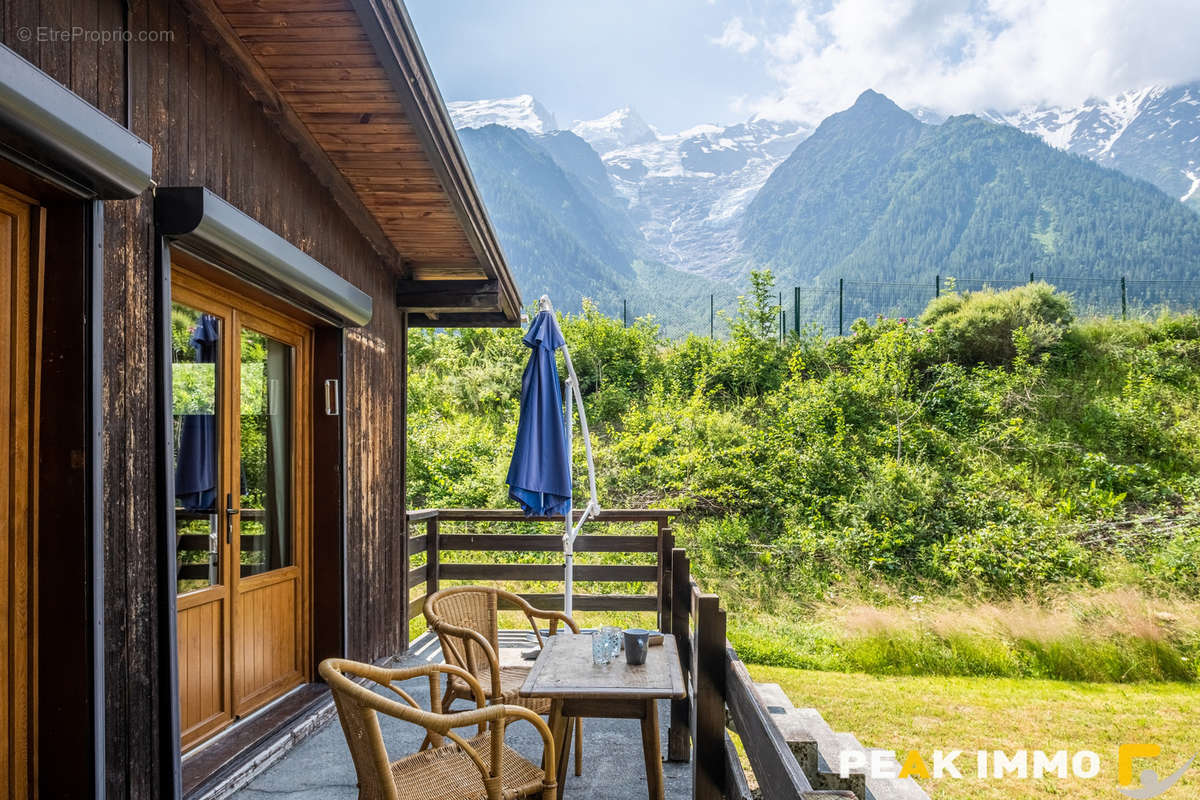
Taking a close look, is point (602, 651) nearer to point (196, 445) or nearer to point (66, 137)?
point (196, 445)

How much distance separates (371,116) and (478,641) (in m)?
2.41

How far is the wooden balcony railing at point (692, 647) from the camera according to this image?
75.6 inches

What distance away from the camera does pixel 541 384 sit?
17.5 ft

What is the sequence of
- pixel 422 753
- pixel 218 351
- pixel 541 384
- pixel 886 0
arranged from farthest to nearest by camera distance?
pixel 886 0 → pixel 541 384 → pixel 218 351 → pixel 422 753

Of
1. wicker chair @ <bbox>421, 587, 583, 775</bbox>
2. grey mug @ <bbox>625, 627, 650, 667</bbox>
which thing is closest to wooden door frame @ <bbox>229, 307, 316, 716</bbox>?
wicker chair @ <bbox>421, 587, 583, 775</bbox>

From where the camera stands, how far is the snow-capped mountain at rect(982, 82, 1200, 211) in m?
60.5

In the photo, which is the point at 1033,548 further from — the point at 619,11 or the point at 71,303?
the point at 619,11

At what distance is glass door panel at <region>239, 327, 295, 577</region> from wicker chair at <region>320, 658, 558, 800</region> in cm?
150

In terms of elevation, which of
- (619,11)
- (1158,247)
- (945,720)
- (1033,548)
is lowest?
A: (945,720)

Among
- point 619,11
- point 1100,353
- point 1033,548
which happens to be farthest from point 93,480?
point 619,11

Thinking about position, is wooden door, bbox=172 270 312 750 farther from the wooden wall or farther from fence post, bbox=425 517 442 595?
fence post, bbox=425 517 442 595

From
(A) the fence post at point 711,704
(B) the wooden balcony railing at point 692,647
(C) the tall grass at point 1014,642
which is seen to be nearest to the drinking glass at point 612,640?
(B) the wooden balcony railing at point 692,647

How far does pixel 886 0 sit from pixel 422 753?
166ft

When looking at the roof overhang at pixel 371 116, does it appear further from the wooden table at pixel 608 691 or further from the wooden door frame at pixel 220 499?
the wooden table at pixel 608 691
